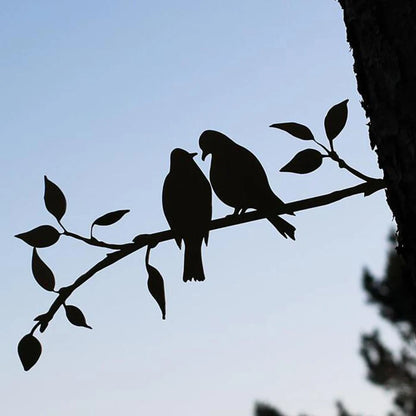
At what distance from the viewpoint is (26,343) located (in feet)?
2.66

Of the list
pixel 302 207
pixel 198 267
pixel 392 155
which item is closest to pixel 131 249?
pixel 198 267

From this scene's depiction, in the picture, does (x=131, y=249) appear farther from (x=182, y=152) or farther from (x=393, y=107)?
(x=393, y=107)

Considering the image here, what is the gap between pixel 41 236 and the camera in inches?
32.7

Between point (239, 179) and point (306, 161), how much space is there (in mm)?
73

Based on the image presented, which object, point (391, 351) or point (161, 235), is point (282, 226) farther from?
point (391, 351)

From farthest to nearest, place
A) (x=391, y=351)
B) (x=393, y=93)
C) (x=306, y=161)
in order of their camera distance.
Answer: (x=391, y=351)
(x=306, y=161)
(x=393, y=93)

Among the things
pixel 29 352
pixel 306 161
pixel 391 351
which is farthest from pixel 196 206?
pixel 391 351

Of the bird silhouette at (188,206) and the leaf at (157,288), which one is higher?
the bird silhouette at (188,206)

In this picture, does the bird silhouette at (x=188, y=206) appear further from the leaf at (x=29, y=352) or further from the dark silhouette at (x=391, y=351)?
the dark silhouette at (x=391, y=351)

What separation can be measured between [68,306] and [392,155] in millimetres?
370

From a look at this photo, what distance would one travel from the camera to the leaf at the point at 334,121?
2.53ft

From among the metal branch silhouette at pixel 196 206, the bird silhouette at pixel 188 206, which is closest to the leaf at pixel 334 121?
the metal branch silhouette at pixel 196 206

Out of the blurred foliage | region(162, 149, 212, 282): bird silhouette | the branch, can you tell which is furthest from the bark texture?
the blurred foliage

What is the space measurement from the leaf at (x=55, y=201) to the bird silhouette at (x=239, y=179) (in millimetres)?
156
